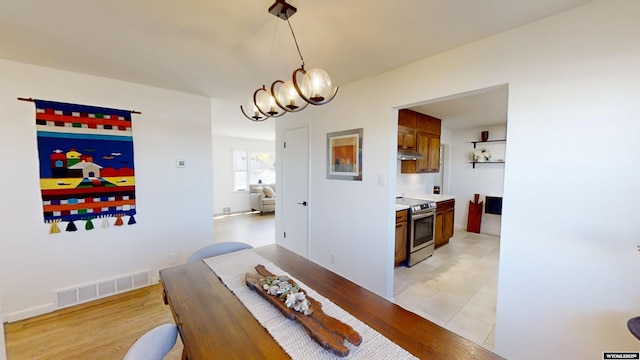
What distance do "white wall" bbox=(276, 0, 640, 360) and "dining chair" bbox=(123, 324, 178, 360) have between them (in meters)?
2.04

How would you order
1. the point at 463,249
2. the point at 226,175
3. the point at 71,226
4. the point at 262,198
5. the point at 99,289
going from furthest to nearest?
the point at 226,175 → the point at 262,198 → the point at 463,249 → the point at 99,289 → the point at 71,226

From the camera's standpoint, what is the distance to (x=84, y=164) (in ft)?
8.01

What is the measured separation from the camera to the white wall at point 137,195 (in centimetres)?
218

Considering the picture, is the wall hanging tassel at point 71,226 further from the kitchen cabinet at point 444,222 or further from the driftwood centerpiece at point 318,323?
the kitchen cabinet at point 444,222

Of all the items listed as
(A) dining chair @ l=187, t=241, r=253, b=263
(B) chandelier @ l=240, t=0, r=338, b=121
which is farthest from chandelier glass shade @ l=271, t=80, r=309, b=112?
(A) dining chair @ l=187, t=241, r=253, b=263

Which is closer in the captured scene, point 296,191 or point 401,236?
point 401,236

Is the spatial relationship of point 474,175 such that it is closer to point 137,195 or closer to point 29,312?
point 137,195

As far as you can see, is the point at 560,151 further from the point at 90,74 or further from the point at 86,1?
the point at 90,74

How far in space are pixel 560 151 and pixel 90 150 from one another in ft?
12.9

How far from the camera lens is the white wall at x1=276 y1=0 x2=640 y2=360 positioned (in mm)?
1302

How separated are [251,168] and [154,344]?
707 cm

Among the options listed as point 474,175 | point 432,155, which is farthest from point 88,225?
point 474,175

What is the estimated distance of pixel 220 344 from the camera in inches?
36.4

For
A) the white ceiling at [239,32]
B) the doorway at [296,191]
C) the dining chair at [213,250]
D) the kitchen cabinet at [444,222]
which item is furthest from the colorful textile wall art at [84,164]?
the kitchen cabinet at [444,222]
